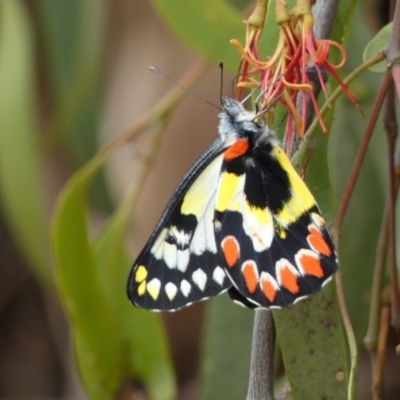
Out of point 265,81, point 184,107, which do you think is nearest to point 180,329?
point 184,107

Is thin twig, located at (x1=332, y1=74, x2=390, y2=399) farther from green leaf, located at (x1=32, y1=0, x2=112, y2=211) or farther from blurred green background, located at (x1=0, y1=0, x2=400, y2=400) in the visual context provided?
green leaf, located at (x1=32, y1=0, x2=112, y2=211)

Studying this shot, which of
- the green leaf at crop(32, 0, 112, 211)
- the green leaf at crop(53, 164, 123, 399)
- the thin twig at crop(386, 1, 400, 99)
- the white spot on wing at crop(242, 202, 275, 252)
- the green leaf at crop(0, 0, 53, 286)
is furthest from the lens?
the green leaf at crop(32, 0, 112, 211)

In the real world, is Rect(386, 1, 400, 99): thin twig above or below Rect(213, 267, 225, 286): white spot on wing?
above

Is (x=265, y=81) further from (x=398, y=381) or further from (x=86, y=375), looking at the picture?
(x=398, y=381)

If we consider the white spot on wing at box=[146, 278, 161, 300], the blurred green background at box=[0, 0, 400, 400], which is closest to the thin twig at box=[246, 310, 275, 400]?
the white spot on wing at box=[146, 278, 161, 300]

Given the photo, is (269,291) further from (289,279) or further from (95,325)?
(95,325)

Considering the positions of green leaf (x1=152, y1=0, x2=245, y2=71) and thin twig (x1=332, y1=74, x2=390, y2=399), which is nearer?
thin twig (x1=332, y1=74, x2=390, y2=399)

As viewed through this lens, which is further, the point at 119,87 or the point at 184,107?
the point at 119,87
